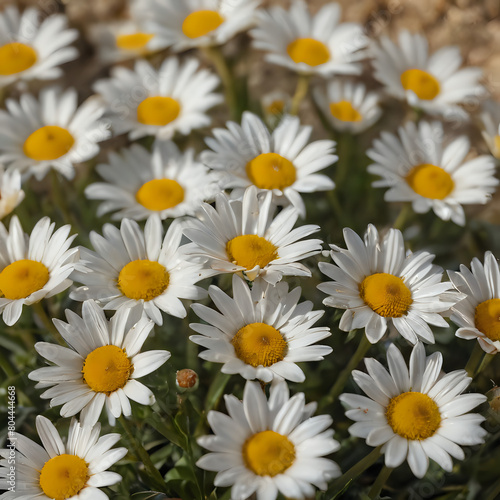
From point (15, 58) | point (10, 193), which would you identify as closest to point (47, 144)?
point (10, 193)

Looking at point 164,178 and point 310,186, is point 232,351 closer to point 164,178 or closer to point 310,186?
point 310,186

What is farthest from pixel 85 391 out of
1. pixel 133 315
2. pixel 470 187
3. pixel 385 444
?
pixel 470 187

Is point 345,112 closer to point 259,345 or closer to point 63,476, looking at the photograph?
point 259,345

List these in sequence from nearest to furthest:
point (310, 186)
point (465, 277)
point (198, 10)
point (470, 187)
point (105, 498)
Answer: point (105, 498), point (465, 277), point (310, 186), point (470, 187), point (198, 10)

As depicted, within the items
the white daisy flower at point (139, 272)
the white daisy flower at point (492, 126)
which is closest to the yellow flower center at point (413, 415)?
the white daisy flower at point (139, 272)

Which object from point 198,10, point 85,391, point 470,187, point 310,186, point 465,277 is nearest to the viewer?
point 85,391

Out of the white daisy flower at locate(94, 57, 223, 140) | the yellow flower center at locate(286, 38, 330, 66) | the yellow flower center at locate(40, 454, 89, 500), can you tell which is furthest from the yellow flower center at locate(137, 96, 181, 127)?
the yellow flower center at locate(40, 454, 89, 500)

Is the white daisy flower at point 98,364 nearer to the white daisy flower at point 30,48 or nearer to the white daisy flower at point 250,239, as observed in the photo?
the white daisy flower at point 250,239
